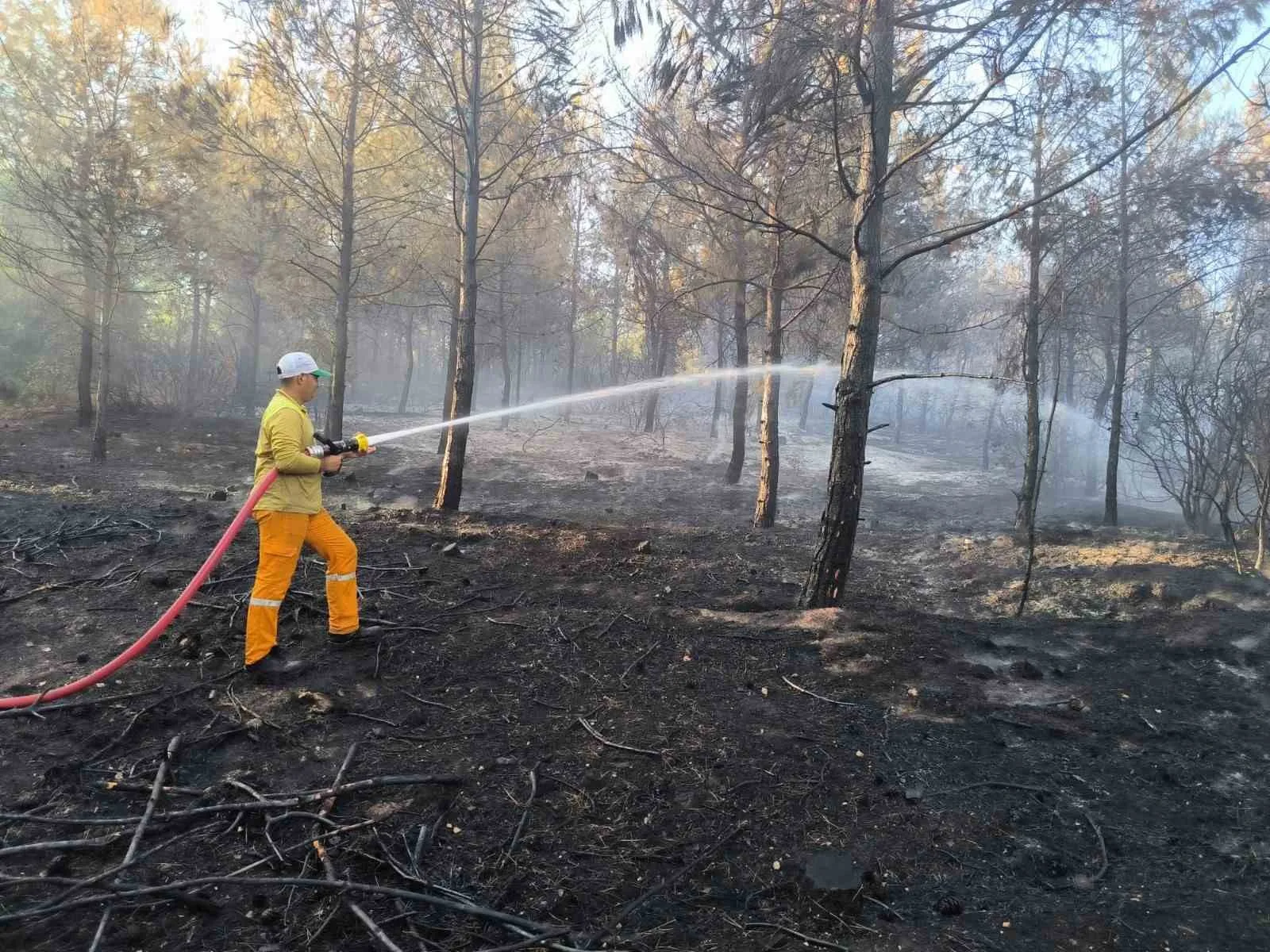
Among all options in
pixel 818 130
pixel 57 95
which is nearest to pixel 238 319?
pixel 57 95

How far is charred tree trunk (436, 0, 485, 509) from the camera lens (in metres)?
9.01

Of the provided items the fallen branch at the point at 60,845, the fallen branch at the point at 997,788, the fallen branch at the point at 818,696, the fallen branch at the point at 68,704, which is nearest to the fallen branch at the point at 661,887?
the fallen branch at the point at 997,788

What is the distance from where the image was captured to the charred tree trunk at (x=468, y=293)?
901cm

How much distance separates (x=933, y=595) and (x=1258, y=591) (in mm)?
3261

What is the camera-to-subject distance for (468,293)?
924 centimetres

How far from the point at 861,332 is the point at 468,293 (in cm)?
554

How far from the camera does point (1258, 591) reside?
288 inches

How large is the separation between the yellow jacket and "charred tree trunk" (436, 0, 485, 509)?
180 inches

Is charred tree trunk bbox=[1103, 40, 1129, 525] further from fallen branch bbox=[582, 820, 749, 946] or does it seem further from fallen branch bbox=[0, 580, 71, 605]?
fallen branch bbox=[0, 580, 71, 605]

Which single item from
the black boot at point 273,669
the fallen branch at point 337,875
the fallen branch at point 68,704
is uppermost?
the black boot at point 273,669

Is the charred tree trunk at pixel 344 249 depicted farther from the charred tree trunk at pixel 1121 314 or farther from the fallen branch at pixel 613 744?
the charred tree trunk at pixel 1121 314

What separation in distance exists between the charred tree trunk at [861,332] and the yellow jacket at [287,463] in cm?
400

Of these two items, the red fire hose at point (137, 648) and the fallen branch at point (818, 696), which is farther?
the fallen branch at point (818, 696)

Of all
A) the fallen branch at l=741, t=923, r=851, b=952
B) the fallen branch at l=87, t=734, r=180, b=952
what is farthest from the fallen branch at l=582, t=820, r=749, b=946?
the fallen branch at l=87, t=734, r=180, b=952
